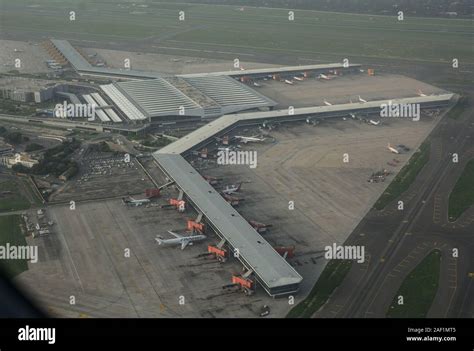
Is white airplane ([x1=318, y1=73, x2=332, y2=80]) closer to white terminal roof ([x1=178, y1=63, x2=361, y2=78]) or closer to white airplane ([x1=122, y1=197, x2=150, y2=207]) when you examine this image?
white terminal roof ([x1=178, y1=63, x2=361, y2=78])

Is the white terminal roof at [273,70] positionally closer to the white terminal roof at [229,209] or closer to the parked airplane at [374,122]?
the white terminal roof at [229,209]

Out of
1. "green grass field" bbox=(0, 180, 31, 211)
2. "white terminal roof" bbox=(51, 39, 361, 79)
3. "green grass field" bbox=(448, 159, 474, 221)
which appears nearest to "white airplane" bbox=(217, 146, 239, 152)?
"green grass field" bbox=(0, 180, 31, 211)

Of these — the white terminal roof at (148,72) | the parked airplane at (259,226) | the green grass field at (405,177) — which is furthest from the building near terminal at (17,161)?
the white terminal roof at (148,72)

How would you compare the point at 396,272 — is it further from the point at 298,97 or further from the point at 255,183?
the point at 298,97

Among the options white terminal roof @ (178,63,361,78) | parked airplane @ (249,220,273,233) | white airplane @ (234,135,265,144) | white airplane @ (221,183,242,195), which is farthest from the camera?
Result: white terminal roof @ (178,63,361,78)

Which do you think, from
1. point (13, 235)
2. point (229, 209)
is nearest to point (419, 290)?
point (229, 209)

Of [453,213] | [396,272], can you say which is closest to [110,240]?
[396,272]

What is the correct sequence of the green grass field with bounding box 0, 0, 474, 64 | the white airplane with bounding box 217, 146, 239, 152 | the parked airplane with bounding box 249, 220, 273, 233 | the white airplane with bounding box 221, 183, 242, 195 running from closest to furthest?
1. the parked airplane with bounding box 249, 220, 273, 233
2. the white airplane with bounding box 221, 183, 242, 195
3. the white airplane with bounding box 217, 146, 239, 152
4. the green grass field with bounding box 0, 0, 474, 64
